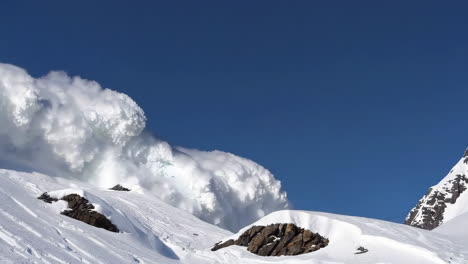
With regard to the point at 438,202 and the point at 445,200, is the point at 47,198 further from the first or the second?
the point at 445,200

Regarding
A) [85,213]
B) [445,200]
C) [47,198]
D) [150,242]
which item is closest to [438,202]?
[445,200]

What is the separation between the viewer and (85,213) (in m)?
47.9

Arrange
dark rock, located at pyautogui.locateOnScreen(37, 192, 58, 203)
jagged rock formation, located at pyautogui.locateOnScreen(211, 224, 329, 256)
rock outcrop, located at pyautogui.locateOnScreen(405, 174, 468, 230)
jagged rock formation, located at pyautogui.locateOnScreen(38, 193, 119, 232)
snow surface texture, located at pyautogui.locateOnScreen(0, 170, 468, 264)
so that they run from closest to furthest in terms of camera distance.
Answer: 1. snow surface texture, located at pyautogui.locateOnScreen(0, 170, 468, 264)
2. jagged rock formation, located at pyautogui.locateOnScreen(38, 193, 119, 232)
3. jagged rock formation, located at pyautogui.locateOnScreen(211, 224, 329, 256)
4. dark rock, located at pyautogui.locateOnScreen(37, 192, 58, 203)
5. rock outcrop, located at pyautogui.locateOnScreen(405, 174, 468, 230)

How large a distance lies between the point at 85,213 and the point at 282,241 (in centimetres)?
1932

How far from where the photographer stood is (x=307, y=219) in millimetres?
53000

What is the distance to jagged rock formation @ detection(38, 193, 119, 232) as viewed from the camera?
46.9 m

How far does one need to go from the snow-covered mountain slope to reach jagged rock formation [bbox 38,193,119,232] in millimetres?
85881

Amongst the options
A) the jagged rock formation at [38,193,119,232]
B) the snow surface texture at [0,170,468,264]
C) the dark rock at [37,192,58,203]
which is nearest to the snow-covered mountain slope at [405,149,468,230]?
the snow surface texture at [0,170,468,264]

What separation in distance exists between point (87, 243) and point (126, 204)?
55543 millimetres

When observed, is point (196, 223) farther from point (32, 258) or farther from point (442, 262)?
point (32, 258)

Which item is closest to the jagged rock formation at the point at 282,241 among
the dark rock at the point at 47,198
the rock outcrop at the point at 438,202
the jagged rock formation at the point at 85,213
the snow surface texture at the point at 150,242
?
the snow surface texture at the point at 150,242

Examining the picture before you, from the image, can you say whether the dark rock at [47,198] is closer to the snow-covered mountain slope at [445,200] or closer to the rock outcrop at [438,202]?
the snow-covered mountain slope at [445,200]

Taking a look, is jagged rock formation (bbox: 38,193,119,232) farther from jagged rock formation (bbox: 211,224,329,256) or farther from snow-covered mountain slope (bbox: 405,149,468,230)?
snow-covered mountain slope (bbox: 405,149,468,230)

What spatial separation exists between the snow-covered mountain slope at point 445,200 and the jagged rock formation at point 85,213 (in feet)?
282
